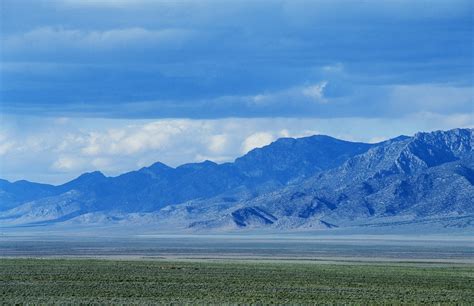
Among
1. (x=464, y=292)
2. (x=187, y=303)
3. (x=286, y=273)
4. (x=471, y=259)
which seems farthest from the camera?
A: (x=471, y=259)

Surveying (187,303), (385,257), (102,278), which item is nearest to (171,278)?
(102,278)

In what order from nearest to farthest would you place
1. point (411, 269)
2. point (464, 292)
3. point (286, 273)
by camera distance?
1. point (464, 292)
2. point (286, 273)
3. point (411, 269)

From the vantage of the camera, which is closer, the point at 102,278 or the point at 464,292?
the point at 464,292

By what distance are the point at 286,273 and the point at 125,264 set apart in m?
20.3

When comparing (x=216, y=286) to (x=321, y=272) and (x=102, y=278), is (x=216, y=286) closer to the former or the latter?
(x=102, y=278)

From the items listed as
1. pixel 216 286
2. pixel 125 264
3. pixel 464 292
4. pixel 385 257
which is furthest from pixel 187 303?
pixel 385 257

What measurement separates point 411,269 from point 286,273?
16.2 metres

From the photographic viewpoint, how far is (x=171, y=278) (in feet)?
271

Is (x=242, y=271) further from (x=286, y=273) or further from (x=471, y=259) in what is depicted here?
(x=471, y=259)

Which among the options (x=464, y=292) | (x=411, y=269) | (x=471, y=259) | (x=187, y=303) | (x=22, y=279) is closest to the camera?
(x=187, y=303)

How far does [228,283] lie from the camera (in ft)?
256

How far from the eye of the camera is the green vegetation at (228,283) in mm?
65188

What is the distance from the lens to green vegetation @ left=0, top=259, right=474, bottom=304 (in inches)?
2566

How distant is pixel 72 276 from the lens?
83750 millimetres
